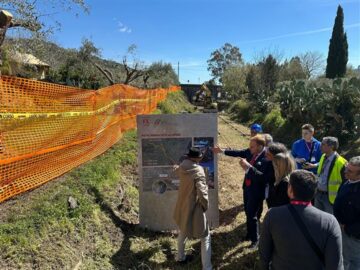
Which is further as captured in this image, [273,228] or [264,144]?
[264,144]

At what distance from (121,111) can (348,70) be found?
4829 cm

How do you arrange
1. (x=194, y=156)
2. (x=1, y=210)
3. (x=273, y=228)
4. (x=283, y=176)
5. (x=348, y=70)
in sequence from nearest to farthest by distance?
(x=273, y=228) → (x=283, y=176) → (x=1, y=210) → (x=194, y=156) → (x=348, y=70)

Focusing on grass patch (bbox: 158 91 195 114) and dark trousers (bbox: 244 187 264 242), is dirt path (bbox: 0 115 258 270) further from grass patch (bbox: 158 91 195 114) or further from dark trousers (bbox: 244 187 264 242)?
grass patch (bbox: 158 91 195 114)

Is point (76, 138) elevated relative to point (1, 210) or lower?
elevated

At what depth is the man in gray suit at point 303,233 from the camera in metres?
2.77

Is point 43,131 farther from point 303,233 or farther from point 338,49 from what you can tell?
point 338,49

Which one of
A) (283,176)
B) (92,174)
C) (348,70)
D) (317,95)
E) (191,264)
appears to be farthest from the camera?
(348,70)

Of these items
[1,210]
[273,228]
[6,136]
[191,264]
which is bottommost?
[191,264]

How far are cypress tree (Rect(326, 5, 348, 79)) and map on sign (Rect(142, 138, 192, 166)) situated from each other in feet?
146

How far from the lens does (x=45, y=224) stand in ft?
15.5

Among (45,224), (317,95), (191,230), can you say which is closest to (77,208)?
(45,224)

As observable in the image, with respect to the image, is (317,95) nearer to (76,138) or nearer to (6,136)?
(76,138)

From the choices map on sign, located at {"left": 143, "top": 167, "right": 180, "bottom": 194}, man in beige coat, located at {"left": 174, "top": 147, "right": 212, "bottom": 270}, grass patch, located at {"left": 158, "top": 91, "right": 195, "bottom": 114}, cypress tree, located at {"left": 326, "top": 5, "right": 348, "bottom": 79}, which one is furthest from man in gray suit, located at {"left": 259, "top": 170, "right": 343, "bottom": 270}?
cypress tree, located at {"left": 326, "top": 5, "right": 348, "bottom": 79}

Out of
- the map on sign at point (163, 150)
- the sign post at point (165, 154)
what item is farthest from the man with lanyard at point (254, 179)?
the map on sign at point (163, 150)
